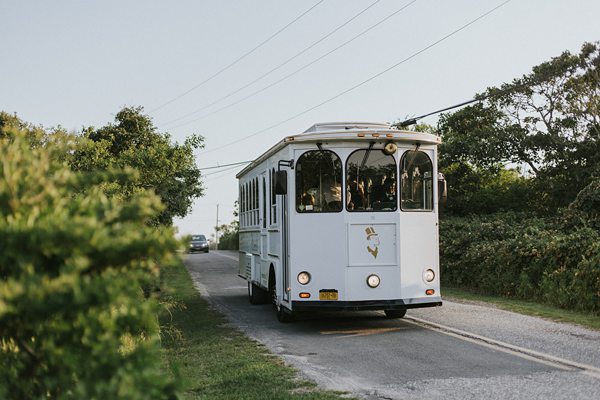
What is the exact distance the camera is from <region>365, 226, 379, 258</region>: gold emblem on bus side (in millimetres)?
12430

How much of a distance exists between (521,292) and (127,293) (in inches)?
612

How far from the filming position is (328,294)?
12.3 m

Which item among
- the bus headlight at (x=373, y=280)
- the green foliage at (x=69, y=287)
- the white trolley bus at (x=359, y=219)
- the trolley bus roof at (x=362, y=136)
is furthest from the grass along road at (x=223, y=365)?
the trolley bus roof at (x=362, y=136)

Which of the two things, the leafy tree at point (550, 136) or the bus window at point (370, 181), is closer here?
the bus window at point (370, 181)

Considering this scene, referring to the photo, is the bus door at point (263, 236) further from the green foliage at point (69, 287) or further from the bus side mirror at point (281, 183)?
the green foliage at point (69, 287)

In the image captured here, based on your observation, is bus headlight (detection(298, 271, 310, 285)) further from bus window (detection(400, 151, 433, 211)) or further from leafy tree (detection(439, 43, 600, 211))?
leafy tree (detection(439, 43, 600, 211))

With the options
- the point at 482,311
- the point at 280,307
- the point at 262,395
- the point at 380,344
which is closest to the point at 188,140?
the point at 280,307

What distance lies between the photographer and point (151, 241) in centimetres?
355

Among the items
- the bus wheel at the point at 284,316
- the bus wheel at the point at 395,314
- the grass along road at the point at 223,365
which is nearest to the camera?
the grass along road at the point at 223,365

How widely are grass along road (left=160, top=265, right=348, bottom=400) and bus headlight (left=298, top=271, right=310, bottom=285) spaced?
1.25m

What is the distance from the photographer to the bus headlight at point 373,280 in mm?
12328

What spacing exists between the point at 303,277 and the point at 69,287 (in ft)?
30.8

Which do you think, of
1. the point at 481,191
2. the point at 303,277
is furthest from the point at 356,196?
the point at 481,191

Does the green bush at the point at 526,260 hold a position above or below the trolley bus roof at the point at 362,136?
below
